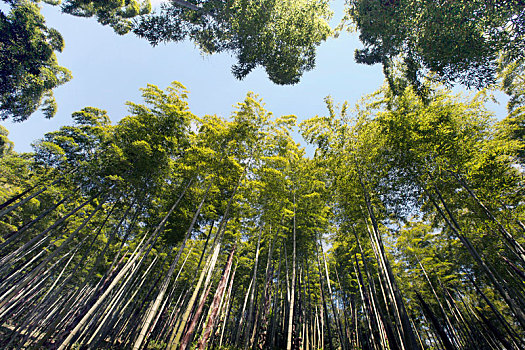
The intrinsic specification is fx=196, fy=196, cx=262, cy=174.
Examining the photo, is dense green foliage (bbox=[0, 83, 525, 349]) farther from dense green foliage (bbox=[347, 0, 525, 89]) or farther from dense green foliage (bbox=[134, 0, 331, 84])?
dense green foliage (bbox=[134, 0, 331, 84])

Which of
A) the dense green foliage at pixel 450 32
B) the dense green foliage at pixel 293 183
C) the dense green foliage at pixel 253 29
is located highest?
the dense green foliage at pixel 253 29

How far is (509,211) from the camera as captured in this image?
4.48m

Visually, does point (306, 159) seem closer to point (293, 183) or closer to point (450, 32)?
point (293, 183)

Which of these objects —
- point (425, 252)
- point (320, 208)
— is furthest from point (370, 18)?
point (425, 252)

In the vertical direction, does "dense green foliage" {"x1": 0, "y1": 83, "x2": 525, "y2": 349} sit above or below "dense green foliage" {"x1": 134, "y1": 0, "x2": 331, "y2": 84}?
below

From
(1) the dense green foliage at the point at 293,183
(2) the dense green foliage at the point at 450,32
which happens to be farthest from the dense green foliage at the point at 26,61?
(2) the dense green foliage at the point at 450,32

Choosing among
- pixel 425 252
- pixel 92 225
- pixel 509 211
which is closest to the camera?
pixel 509 211

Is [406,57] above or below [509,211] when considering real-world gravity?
above

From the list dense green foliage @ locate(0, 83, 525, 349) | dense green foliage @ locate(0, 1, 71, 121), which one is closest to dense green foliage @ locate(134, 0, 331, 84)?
dense green foliage @ locate(0, 83, 525, 349)

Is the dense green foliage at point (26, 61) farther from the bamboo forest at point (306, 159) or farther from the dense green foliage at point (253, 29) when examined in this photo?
the dense green foliage at point (253, 29)

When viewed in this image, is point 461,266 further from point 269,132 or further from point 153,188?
point 153,188

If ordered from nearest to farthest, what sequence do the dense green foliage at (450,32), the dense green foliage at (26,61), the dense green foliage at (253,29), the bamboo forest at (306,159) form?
the dense green foliage at (450,32), the bamboo forest at (306,159), the dense green foliage at (253,29), the dense green foliage at (26,61)

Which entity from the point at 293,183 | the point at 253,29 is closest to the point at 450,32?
the point at 253,29

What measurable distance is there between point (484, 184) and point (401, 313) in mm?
3742
